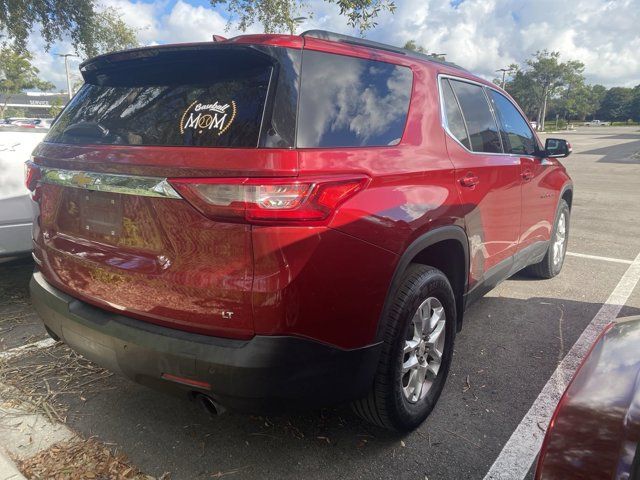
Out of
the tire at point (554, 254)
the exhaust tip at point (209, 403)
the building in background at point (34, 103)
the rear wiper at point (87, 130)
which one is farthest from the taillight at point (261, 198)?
the building in background at point (34, 103)

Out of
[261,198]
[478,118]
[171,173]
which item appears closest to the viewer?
[261,198]

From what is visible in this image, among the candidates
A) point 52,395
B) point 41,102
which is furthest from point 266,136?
point 41,102

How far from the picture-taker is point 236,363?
1854 millimetres

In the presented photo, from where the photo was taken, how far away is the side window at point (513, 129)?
146 inches

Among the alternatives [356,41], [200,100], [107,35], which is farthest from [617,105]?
[200,100]

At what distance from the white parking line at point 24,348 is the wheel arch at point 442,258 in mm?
2616

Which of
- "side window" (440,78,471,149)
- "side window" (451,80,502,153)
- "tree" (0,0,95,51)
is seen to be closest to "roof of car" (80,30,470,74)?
"side window" (440,78,471,149)

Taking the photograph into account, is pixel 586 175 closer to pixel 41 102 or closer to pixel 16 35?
pixel 16 35

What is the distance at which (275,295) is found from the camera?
1.84 m

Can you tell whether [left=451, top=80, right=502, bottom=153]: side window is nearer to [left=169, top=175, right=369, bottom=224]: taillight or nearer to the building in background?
[left=169, top=175, right=369, bottom=224]: taillight

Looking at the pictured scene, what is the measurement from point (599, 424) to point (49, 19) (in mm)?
11876

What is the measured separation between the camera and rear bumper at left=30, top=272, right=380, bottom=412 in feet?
6.14

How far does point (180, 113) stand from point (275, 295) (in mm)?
873

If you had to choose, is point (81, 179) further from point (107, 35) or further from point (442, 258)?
point (107, 35)
